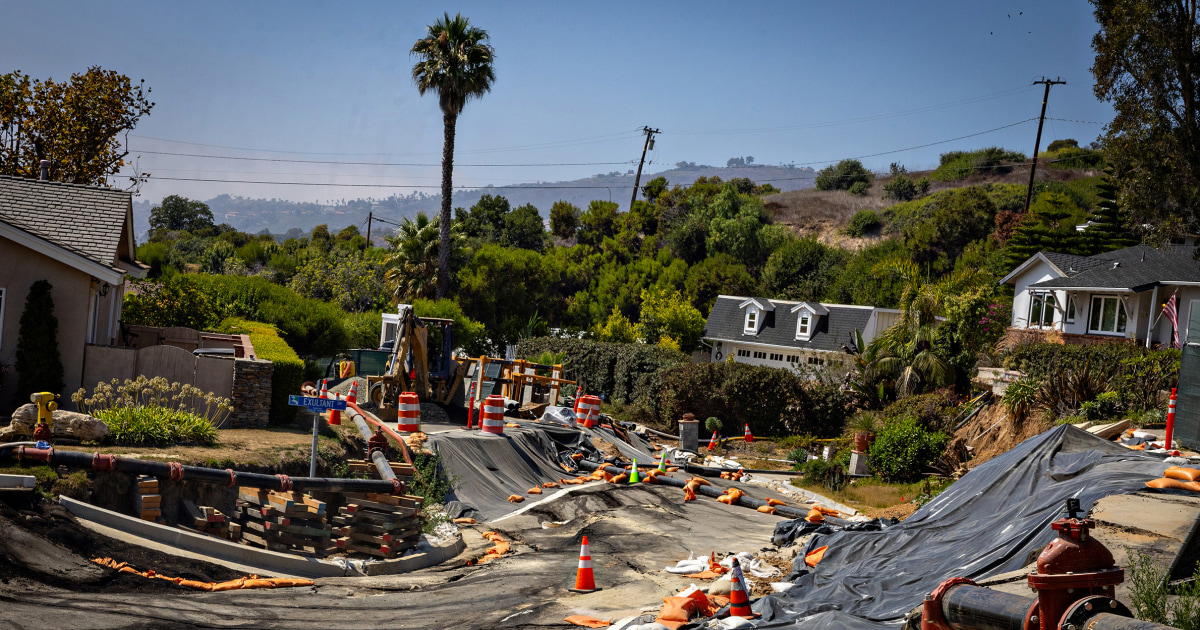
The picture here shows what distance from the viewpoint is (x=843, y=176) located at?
10575 centimetres

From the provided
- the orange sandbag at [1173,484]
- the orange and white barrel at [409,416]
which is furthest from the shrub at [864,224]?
the orange sandbag at [1173,484]

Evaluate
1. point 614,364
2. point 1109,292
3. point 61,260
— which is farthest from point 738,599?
point 1109,292

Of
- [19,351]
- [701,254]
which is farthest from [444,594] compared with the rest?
[701,254]

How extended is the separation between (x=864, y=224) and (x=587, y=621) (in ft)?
246

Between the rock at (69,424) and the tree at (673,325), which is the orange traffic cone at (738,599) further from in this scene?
the tree at (673,325)

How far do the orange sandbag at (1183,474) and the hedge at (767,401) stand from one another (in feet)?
74.0

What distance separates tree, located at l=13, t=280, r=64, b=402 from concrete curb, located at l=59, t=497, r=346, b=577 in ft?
22.6

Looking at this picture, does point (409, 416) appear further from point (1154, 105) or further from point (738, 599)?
point (1154, 105)

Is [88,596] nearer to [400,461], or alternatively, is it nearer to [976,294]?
[400,461]

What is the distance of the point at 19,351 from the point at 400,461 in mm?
7098

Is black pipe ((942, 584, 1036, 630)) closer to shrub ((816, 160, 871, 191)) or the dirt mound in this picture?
the dirt mound

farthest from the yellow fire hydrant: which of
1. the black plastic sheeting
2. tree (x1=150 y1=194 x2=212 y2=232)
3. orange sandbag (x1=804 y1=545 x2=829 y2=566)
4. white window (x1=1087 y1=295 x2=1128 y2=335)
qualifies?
tree (x1=150 y1=194 x2=212 y2=232)

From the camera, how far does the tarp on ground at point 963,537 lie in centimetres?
950

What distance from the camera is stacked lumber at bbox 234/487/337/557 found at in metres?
12.3
